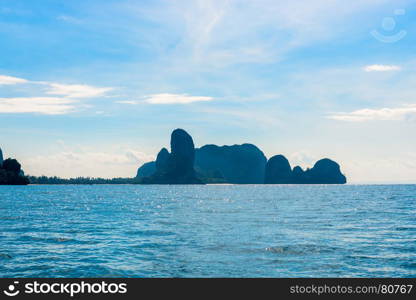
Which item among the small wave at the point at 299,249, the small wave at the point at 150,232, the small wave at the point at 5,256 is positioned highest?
the small wave at the point at 299,249

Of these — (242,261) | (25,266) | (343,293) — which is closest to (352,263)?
(242,261)

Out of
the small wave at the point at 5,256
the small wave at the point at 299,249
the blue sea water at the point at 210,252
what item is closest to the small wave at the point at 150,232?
the blue sea water at the point at 210,252

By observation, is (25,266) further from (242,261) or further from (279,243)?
(279,243)

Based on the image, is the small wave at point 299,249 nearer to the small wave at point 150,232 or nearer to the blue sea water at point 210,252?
the blue sea water at point 210,252

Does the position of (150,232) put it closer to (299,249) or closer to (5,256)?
(5,256)

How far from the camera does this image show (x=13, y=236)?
3928 cm

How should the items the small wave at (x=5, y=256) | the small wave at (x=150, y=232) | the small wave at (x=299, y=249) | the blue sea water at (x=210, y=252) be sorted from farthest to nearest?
1. the small wave at (x=150, y=232)
2. the small wave at (x=299, y=249)
3. the small wave at (x=5, y=256)
4. the blue sea water at (x=210, y=252)

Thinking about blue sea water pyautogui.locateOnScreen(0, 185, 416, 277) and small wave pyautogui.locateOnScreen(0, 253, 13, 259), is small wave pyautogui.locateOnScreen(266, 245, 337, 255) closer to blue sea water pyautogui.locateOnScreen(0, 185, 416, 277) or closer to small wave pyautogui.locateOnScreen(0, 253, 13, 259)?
blue sea water pyautogui.locateOnScreen(0, 185, 416, 277)

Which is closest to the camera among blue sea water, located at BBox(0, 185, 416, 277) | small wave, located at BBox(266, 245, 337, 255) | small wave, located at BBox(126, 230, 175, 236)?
blue sea water, located at BBox(0, 185, 416, 277)

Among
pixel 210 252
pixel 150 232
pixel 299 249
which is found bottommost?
pixel 150 232

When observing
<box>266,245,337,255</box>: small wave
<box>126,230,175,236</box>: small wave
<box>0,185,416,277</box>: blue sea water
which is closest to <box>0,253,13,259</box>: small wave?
<box>0,185,416,277</box>: blue sea water

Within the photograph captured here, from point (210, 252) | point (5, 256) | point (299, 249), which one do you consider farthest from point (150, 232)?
point (299, 249)

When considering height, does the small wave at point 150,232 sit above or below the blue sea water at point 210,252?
below

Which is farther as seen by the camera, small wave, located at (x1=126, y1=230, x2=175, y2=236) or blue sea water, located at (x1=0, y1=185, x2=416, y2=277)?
small wave, located at (x1=126, y1=230, x2=175, y2=236)
